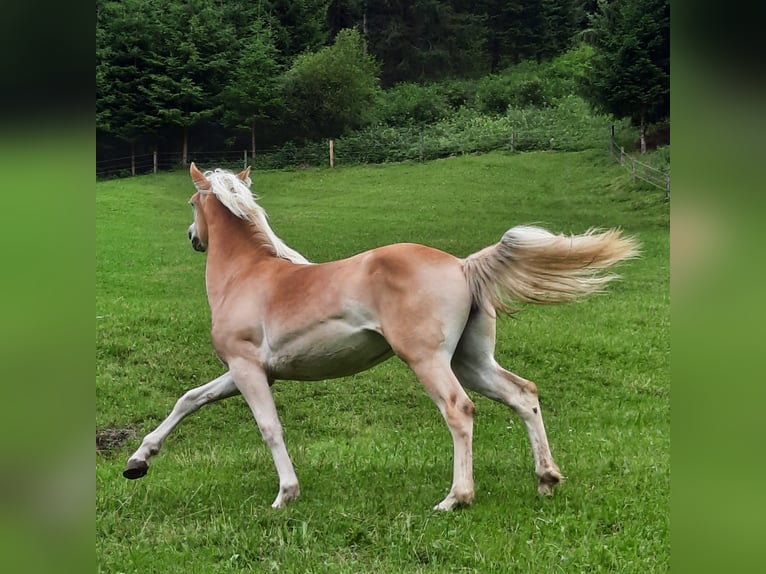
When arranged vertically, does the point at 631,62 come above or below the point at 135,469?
above

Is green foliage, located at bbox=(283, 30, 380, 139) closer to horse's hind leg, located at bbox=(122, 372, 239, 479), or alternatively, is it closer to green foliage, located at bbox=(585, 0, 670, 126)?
green foliage, located at bbox=(585, 0, 670, 126)

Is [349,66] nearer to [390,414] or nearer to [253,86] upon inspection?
[253,86]

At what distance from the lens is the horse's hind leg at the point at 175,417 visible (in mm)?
3514

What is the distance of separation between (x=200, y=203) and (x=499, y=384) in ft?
6.82

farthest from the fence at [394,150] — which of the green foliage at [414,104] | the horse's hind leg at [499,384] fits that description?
the horse's hind leg at [499,384]

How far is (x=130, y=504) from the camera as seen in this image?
3.50m

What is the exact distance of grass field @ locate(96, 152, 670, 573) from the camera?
2.98 meters

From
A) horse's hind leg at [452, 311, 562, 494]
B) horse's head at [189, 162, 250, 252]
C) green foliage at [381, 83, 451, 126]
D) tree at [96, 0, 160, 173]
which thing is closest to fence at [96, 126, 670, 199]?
green foliage at [381, 83, 451, 126]

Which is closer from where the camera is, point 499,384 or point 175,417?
point 499,384

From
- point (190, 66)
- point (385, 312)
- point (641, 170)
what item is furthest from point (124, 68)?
point (641, 170)

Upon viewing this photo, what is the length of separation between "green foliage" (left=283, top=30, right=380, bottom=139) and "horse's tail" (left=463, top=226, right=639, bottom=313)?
10.7ft

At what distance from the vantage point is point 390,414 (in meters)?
5.40

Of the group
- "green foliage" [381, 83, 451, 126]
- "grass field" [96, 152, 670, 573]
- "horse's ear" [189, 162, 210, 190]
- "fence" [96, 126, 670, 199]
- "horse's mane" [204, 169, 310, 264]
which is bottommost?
"grass field" [96, 152, 670, 573]
